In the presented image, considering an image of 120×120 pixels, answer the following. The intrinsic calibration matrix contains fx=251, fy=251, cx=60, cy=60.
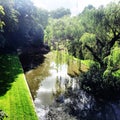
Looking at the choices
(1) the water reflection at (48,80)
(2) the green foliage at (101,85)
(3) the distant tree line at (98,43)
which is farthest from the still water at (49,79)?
(3) the distant tree line at (98,43)

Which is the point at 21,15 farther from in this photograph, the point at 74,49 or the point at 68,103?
the point at 68,103

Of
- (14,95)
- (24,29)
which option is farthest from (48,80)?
(24,29)

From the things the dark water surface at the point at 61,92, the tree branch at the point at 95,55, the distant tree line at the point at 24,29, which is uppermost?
the distant tree line at the point at 24,29

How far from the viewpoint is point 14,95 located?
2038 cm

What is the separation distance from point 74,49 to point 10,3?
13.7m

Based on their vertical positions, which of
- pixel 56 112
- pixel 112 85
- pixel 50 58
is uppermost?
pixel 50 58

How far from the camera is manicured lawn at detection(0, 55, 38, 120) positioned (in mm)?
17031

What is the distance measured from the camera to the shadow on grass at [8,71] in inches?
898

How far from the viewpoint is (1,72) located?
2680 cm

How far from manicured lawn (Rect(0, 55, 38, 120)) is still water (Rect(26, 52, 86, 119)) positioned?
858mm

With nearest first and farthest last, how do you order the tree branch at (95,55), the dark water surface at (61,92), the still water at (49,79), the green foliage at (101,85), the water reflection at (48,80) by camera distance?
the dark water surface at (61,92)
the water reflection at (48,80)
the still water at (49,79)
the green foliage at (101,85)
the tree branch at (95,55)

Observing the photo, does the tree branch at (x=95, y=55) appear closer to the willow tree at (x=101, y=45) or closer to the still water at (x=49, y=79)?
the willow tree at (x=101, y=45)

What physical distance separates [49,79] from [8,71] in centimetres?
463

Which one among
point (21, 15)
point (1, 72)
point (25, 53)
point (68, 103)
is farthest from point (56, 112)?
point (21, 15)
